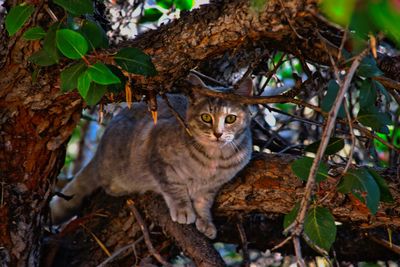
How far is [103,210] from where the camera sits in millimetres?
3068

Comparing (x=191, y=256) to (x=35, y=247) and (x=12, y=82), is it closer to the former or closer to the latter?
(x=35, y=247)

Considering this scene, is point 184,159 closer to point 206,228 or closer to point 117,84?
point 206,228

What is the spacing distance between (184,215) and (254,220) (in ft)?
1.45

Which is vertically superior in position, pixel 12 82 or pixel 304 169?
pixel 12 82

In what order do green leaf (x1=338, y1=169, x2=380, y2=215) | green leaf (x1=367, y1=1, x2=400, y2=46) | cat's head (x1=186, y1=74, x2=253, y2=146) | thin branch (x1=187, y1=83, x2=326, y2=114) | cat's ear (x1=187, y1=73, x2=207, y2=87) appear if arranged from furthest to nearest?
cat's head (x1=186, y1=74, x2=253, y2=146)
cat's ear (x1=187, y1=73, x2=207, y2=87)
thin branch (x1=187, y1=83, x2=326, y2=114)
green leaf (x1=338, y1=169, x2=380, y2=215)
green leaf (x1=367, y1=1, x2=400, y2=46)

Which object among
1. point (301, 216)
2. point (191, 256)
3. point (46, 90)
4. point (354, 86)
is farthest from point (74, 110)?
point (354, 86)

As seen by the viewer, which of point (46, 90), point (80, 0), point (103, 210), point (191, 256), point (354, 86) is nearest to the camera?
point (80, 0)

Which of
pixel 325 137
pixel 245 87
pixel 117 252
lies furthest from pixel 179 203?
pixel 325 137

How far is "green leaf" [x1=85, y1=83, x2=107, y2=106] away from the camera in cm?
180

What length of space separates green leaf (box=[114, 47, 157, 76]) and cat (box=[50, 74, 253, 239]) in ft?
2.39

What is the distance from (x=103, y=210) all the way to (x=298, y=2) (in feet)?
5.65

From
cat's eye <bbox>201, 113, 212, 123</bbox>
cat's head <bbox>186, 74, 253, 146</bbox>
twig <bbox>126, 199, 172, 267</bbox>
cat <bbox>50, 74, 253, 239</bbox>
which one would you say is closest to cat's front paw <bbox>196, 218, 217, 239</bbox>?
cat <bbox>50, 74, 253, 239</bbox>

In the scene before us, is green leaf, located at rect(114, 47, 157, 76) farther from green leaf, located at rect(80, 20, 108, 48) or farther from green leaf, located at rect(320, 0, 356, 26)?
green leaf, located at rect(320, 0, 356, 26)

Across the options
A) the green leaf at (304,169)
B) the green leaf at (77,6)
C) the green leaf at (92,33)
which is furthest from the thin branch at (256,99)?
the green leaf at (77,6)
